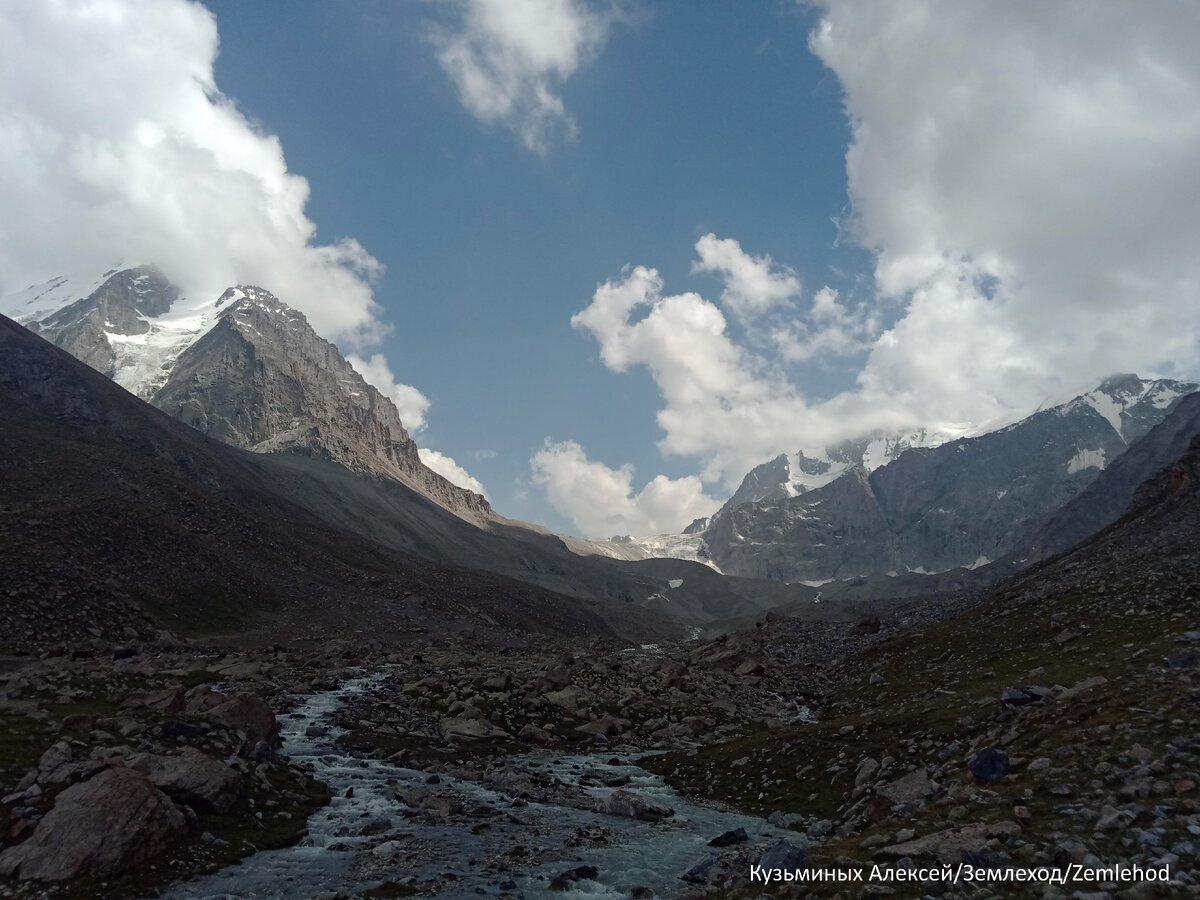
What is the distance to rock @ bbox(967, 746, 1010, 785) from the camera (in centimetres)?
2014

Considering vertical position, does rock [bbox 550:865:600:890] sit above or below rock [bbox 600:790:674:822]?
below

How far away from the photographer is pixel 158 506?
114 metres

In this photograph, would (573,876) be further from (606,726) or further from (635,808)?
(606,726)

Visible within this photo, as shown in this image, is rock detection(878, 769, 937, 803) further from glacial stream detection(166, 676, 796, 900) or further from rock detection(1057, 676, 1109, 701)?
rock detection(1057, 676, 1109, 701)

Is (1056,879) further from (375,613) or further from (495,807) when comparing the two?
(375,613)

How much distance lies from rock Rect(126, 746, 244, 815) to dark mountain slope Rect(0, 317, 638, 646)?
47945 millimetres

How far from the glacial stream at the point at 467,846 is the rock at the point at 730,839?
1.36 ft

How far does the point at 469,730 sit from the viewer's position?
4059cm

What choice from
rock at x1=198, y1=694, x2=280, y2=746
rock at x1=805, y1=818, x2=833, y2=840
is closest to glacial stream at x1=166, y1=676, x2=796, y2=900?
rock at x1=805, y1=818, x2=833, y2=840

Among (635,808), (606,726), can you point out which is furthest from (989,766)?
(606,726)

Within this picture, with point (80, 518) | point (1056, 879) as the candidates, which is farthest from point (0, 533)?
point (1056, 879)

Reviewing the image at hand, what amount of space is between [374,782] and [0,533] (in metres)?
72.8

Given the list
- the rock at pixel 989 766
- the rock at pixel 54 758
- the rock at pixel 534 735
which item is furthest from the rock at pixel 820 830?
the rock at pixel 54 758

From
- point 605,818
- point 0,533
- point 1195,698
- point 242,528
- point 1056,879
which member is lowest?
point 605,818
